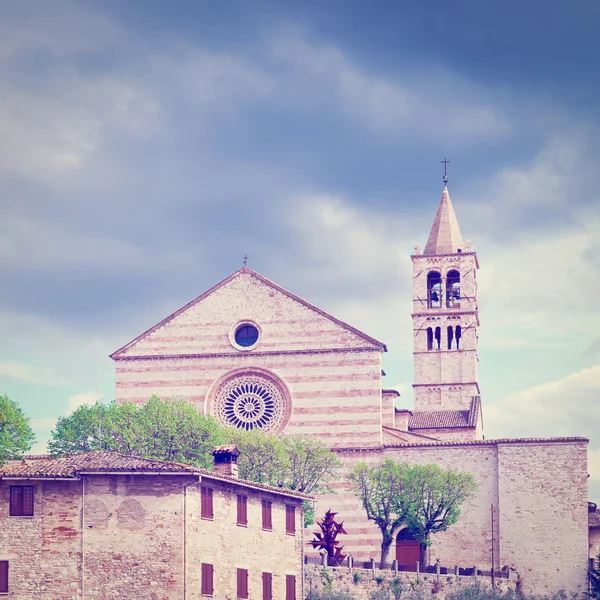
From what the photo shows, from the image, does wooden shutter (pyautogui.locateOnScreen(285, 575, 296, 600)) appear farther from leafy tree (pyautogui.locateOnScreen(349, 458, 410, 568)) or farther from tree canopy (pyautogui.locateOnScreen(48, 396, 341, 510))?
leafy tree (pyautogui.locateOnScreen(349, 458, 410, 568))

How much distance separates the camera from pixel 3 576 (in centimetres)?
5819

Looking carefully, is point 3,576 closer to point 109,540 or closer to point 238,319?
point 109,540

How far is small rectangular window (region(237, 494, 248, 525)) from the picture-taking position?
62.0 metres

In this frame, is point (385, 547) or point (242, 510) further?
point (385, 547)

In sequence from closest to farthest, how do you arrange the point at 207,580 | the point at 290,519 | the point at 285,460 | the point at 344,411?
the point at 207,580 → the point at 290,519 → the point at 285,460 → the point at 344,411

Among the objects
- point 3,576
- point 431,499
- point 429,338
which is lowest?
point 3,576

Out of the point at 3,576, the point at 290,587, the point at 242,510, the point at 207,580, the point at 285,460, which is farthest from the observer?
the point at 285,460

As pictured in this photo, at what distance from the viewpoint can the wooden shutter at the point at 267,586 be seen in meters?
63.1

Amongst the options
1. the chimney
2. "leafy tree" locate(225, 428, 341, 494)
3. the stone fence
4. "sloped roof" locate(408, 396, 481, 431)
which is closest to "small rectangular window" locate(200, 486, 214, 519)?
the chimney

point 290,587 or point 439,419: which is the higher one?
point 439,419

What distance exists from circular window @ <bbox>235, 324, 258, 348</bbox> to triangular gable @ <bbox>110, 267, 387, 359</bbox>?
55 cm

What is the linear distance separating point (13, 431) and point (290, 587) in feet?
43.9

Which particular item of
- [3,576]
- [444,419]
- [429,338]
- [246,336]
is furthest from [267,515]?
[429,338]

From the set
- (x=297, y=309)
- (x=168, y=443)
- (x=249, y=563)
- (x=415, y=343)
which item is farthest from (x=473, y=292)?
(x=249, y=563)
